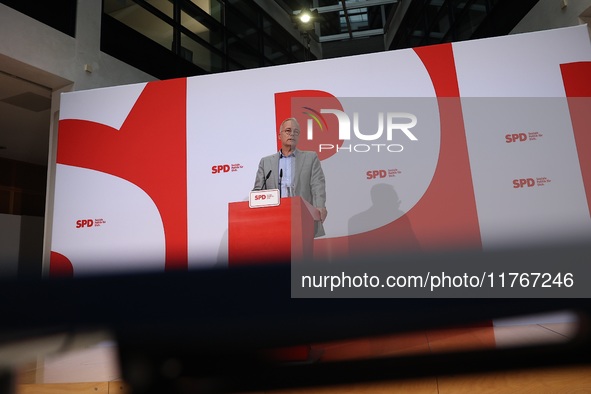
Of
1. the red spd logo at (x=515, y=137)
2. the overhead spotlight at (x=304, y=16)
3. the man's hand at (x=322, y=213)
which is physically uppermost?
the overhead spotlight at (x=304, y=16)

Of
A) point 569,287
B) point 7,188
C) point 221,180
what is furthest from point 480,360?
point 7,188

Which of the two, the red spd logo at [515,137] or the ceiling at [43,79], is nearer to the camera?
the red spd logo at [515,137]

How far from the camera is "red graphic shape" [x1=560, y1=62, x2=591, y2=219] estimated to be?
10.3ft

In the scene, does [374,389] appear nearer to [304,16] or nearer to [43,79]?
[43,79]

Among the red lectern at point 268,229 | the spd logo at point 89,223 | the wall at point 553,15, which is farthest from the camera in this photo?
the spd logo at point 89,223

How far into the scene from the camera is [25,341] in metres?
0.49

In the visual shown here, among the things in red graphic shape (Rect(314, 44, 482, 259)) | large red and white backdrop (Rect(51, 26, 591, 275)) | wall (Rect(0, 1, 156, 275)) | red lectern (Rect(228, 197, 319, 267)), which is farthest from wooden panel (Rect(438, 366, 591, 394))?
wall (Rect(0, 1, 156, 275))

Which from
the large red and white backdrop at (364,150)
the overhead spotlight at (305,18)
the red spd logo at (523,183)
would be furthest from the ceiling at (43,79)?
the red spd logo at (523,183)

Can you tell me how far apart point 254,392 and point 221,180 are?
3345 mm

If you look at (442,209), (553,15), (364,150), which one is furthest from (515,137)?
(553,15)

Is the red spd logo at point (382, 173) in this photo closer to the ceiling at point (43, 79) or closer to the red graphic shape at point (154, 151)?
the red graphic shape at point (154, 151)

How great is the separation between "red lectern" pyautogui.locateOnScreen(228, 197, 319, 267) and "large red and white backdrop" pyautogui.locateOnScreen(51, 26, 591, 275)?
856 millimetres

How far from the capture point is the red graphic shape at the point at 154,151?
3904 millimetres

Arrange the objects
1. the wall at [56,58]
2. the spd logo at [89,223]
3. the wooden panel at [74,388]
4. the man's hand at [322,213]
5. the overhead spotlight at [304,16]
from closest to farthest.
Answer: the wooden panel at [74,388] → the man's hand at [322,213] → the spd logo at [89,223] → the wall at [56,58] → the overhead spotlight at [304,16]
